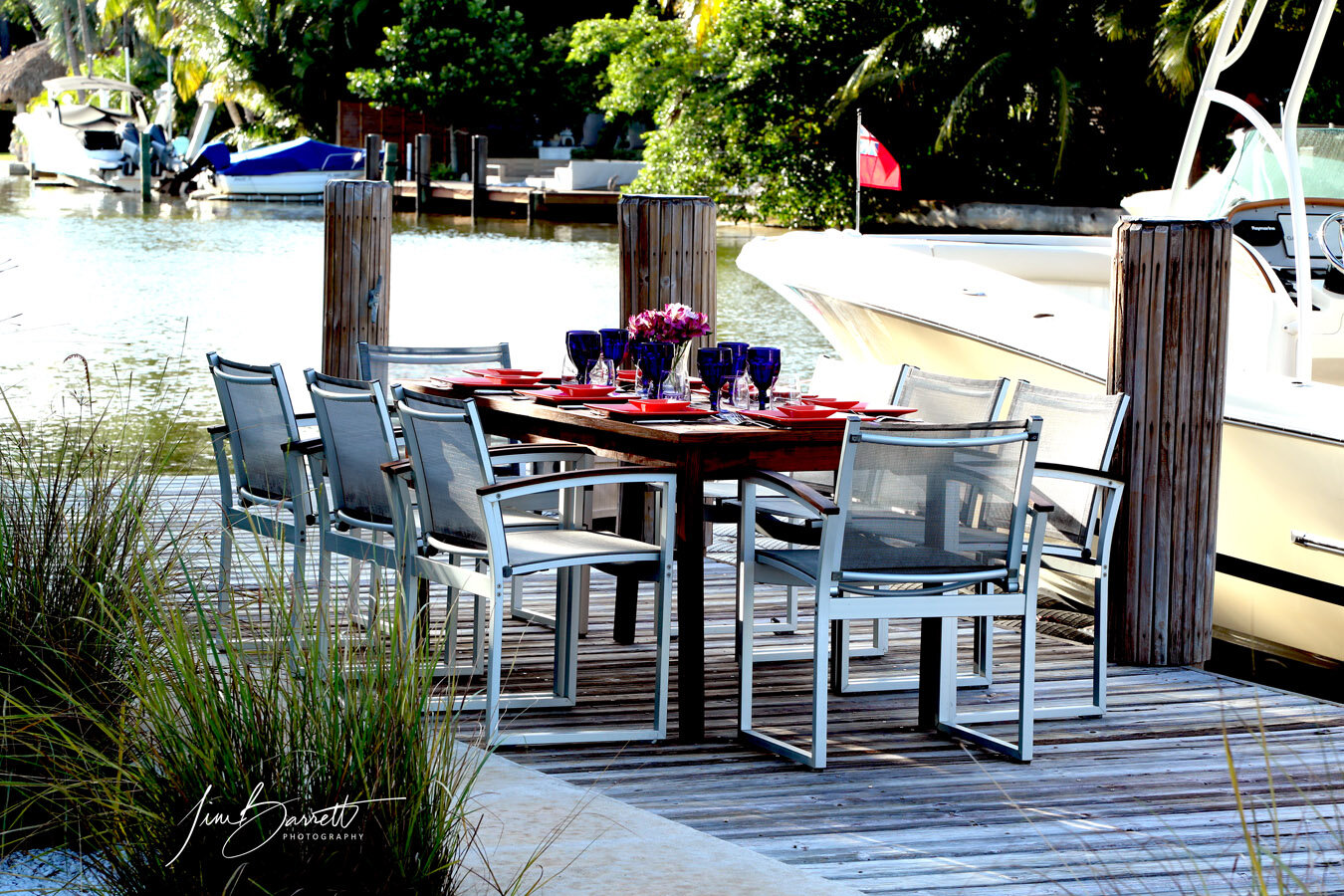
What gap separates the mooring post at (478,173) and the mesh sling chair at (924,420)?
28626 mm

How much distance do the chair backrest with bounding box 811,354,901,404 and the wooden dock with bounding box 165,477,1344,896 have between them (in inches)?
33.1

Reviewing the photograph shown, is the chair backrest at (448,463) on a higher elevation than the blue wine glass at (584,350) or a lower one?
lower

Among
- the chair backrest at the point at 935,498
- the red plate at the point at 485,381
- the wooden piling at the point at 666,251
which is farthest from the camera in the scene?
the wooden piling at the point at 666,251

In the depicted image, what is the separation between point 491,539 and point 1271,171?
4.66 m

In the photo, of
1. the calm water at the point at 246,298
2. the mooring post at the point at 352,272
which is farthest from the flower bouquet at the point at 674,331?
the calm water at the point at 246,298

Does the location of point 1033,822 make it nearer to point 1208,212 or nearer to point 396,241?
point 1208,212

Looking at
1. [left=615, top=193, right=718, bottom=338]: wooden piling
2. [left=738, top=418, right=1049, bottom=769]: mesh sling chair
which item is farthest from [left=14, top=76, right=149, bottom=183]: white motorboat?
[left=738, top=418, right=1049, bottom=769]: mesh sling chair

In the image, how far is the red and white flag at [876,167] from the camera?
329 inches

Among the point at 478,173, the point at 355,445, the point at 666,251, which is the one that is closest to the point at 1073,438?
the point at 355,445

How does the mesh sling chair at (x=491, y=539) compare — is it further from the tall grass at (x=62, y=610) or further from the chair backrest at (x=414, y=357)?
the chair backrest at (x=414, y=357)

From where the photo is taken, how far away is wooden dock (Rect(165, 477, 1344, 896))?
331 cm

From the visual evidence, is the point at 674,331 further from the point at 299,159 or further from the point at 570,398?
the point at 299,159

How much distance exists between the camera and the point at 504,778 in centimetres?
365

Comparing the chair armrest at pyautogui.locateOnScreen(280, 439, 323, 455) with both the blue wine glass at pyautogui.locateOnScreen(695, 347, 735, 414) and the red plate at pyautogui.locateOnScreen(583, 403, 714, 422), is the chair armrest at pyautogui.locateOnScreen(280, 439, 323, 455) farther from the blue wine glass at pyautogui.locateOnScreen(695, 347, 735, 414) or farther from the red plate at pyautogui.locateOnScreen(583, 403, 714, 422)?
the blue wine glass at pyautogui.locateOnScreen(695, 347, 735, 414)
